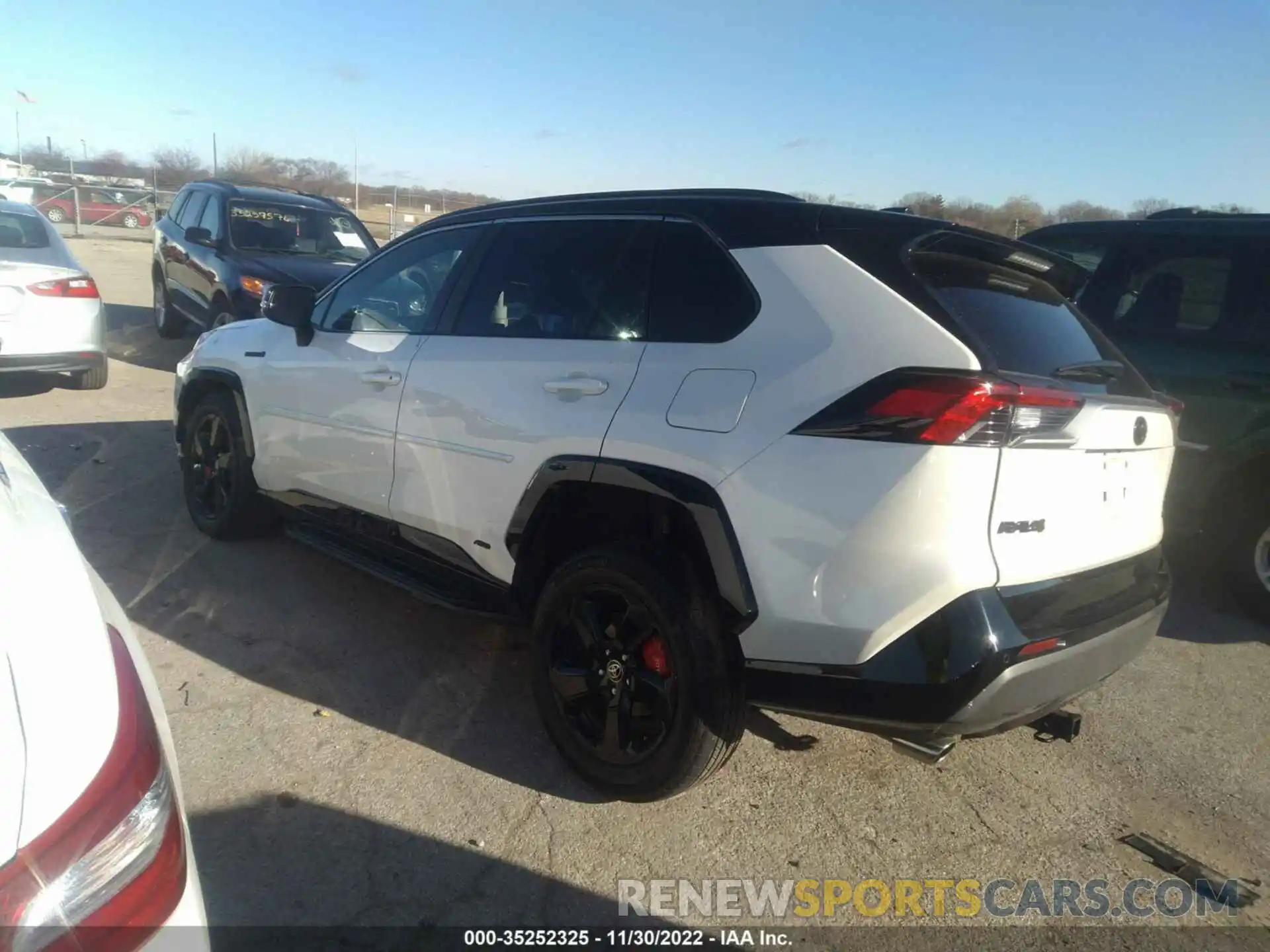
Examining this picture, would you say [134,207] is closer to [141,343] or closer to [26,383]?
[141,343]

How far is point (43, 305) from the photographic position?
24.1ft

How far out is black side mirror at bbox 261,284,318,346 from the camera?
4.21 metres

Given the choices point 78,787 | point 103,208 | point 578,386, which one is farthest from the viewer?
point 103,208

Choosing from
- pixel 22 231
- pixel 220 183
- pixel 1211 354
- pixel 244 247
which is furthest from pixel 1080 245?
pixel 220 183

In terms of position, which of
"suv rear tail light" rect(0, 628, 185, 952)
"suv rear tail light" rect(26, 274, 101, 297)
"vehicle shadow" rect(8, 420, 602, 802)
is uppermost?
"suv rear tail light" rect(0, 628, 185, 952)

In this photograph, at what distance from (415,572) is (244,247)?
658 centimetres

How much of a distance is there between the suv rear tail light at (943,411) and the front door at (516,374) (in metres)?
0.77

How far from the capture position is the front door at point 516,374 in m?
2.96

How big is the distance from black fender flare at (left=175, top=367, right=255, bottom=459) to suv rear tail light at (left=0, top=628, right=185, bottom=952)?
3.29 meters

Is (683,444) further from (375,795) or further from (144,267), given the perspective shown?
(144,267)

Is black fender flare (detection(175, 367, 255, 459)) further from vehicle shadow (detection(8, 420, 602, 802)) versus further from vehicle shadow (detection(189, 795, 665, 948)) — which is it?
vehicle shadow (detection(189, 795, 665, 948))

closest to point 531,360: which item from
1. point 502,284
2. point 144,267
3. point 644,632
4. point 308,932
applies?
point 502,284

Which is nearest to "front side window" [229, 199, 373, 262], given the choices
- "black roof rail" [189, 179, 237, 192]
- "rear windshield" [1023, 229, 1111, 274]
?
"black roof rail" [189, 179, 237, 192]

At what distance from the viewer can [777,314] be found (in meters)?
2.57
